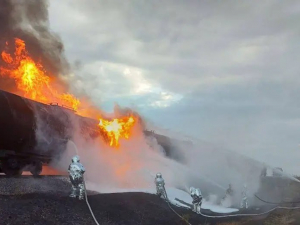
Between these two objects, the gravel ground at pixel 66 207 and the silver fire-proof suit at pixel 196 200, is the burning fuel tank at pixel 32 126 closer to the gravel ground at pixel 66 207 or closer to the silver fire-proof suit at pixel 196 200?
the gravel ground at pixel 66 207

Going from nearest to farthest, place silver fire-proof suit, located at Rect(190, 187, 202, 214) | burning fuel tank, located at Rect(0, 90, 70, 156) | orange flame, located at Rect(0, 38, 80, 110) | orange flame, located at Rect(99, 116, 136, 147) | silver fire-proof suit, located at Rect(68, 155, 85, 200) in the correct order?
silver fire-proof suit, located at Rect(68, 155, 85, 200) < burning fuel tank, located at Rect(0, 90, 70, 156) < silver fire-proof suit, located at Rect(190, 187, 202, 214) < orange flame, located at Rect(99, 116, 136, 147) < orange flame, located at Rect(0, 38, 80, 110)

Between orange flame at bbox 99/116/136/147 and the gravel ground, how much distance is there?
8280mm

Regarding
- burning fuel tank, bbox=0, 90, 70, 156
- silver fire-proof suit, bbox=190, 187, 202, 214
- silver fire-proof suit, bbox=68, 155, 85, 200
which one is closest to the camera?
silver fire-proof suit, bbox=68, 155, 85, 200

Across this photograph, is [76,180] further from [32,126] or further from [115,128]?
[115,128]

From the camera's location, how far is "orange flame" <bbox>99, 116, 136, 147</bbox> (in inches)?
974

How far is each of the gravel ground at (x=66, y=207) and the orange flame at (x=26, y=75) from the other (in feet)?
52.1

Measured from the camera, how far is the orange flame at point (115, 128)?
24.7 metres

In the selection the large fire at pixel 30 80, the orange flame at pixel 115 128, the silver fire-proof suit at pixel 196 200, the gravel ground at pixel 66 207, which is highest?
the large fire at pixel 30 80

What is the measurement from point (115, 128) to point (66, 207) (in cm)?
1393

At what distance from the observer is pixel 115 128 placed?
2506cm

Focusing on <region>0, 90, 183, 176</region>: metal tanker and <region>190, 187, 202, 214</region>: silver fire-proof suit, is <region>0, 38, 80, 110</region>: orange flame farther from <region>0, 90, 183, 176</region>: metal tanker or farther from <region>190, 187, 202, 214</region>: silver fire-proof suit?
<region>190, 187, 202, 214</region>: silver fire-proof suit

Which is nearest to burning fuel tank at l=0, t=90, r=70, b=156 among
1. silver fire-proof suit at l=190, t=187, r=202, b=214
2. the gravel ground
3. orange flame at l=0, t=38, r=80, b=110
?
the gravel ground

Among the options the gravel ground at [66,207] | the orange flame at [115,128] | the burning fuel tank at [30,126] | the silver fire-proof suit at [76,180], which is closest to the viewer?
the gravel ground at [66,207]

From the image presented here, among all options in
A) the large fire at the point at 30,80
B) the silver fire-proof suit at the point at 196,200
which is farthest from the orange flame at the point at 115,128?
the silver fire-proof suit at the point at 196,200
